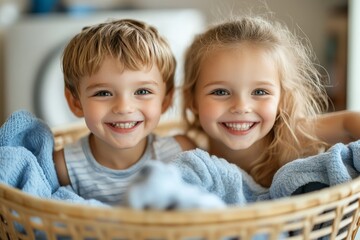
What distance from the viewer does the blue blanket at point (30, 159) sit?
0.87 meters

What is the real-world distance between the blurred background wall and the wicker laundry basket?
5.40 feet

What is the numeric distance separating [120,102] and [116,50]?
0.09m

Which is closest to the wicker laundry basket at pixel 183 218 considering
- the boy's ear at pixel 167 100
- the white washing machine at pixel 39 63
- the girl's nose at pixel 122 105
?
the girl's nose at pixel 122 105

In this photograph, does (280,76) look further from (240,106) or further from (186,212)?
(186,212)

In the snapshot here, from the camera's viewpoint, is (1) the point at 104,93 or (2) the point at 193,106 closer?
(1) the point at 104,93

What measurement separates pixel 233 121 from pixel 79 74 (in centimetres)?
28

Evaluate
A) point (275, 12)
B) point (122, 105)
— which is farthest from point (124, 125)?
point (275, 12)

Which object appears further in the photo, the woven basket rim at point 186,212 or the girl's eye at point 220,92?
the girl's eye at point 220,92

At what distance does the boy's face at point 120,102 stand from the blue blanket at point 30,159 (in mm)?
103

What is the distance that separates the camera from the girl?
3.14 feet

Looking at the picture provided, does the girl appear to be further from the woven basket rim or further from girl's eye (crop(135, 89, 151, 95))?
the woven basket rim

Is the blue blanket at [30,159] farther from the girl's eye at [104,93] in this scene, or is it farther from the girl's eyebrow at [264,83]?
the girl's eyebrow at [264,83]

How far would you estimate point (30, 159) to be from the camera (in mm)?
916

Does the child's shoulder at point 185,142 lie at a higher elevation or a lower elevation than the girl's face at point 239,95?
lower
